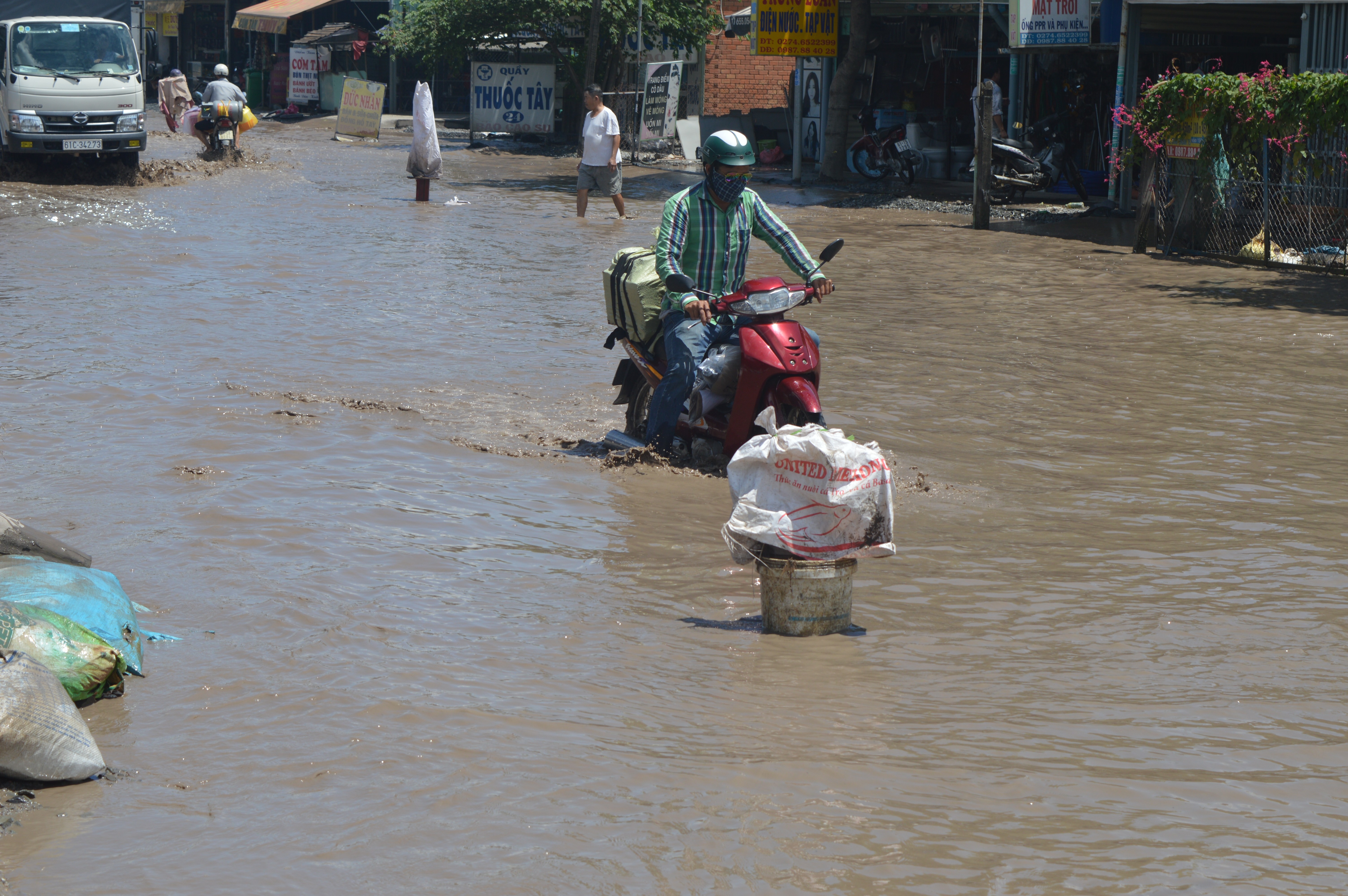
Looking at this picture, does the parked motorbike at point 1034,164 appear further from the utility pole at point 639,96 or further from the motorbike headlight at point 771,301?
the motorbike headlight at point 771,301

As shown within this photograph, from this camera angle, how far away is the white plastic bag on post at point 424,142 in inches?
717

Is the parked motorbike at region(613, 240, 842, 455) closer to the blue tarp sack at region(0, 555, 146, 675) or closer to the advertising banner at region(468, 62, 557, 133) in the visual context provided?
the blue tarp sack at region(0, 555, 146, 675)

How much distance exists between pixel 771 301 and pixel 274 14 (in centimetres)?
3759

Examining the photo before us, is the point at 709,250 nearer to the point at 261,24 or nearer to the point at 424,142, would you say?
the point at 424,142

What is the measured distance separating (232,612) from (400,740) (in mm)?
1246

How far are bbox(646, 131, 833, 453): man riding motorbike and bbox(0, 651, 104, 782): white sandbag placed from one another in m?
3.40

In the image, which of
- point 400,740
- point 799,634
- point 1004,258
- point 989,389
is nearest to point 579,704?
point 400,740

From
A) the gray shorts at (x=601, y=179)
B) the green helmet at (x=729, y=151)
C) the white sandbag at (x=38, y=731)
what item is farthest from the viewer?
the gray shorts at (x=601, y=179)

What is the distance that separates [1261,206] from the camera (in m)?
14.6

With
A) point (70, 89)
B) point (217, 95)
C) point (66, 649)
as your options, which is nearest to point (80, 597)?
point (66, 649)

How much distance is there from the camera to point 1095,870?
3.15 meters

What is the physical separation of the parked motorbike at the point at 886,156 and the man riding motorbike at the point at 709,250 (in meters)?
16.5

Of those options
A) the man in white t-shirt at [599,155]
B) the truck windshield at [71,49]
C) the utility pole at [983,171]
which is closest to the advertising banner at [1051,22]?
the utility pole at [983,171]

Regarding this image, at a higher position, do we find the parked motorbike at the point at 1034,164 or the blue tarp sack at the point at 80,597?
the parked motorbike at the point at 1034,164
